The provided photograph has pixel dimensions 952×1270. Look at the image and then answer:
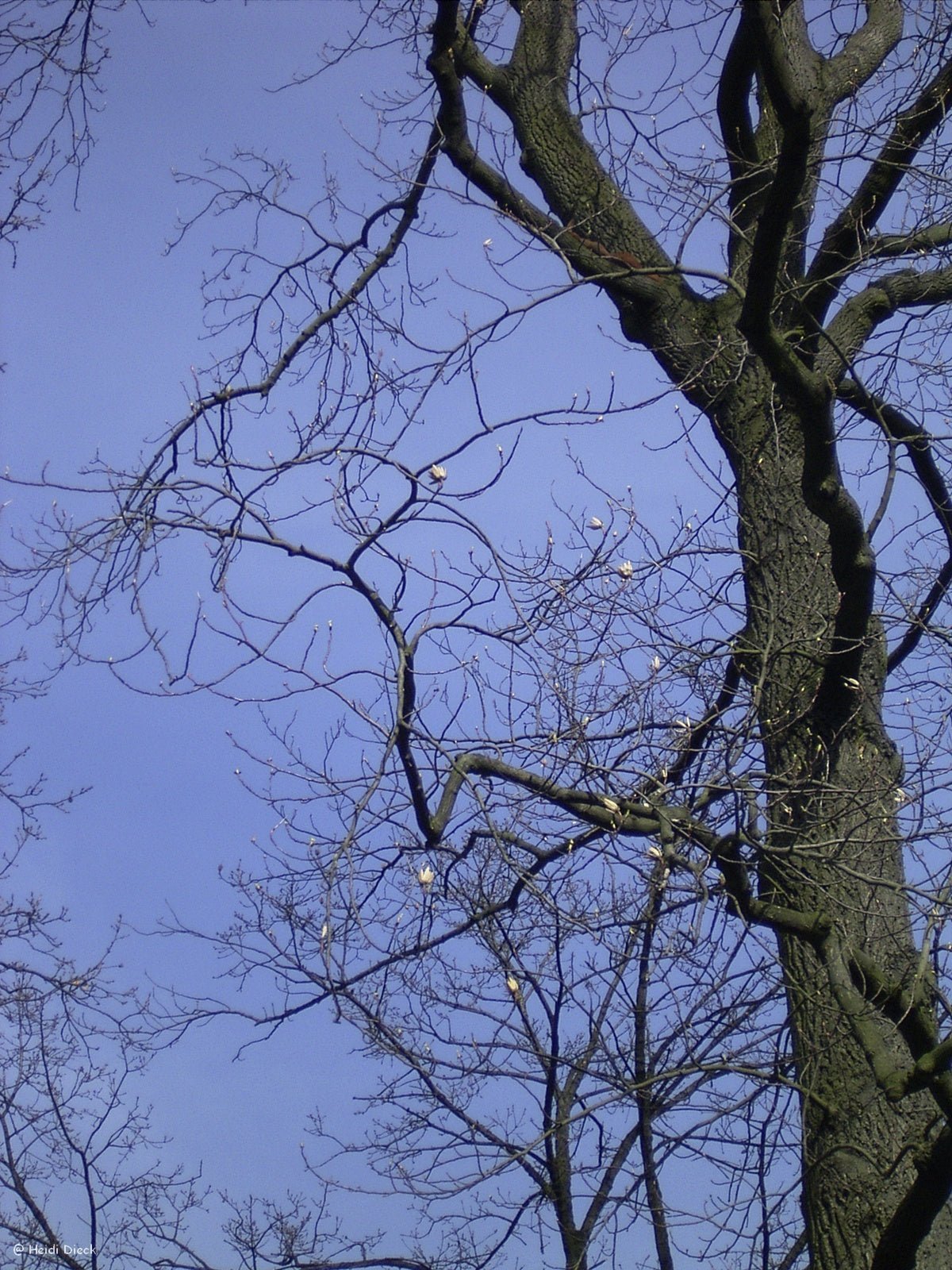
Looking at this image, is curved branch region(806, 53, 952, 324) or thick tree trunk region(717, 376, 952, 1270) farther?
curved branch region(806, 53, 952, 324)

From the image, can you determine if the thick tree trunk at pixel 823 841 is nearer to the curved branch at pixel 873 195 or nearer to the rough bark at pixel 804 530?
the rough bark at pixel 804 530

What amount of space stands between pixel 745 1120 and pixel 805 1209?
965 mm

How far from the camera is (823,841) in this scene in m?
3.66

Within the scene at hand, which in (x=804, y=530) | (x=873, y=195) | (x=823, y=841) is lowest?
(x=823, y=841)

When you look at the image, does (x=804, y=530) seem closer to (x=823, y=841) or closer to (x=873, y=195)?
(x=873, y=195)

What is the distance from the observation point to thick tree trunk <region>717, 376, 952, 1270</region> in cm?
379

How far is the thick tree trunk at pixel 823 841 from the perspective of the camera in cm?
379

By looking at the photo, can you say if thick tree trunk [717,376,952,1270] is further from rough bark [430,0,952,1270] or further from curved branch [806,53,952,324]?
curved branch [806,53,952,324]

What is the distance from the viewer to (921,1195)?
3.27 m

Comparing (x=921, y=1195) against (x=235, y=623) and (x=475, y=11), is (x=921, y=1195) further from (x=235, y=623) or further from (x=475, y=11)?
(x=475, y=11)

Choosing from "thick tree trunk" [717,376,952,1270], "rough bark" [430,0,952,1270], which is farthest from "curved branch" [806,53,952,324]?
"thick tree trunk" [717,376,952,1270]

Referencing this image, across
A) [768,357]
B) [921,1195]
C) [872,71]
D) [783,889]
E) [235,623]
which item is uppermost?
[872,71]

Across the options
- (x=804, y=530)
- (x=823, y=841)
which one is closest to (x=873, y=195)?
(x=804, y=530)

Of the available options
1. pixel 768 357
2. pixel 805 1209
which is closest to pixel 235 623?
pixel 768 357
